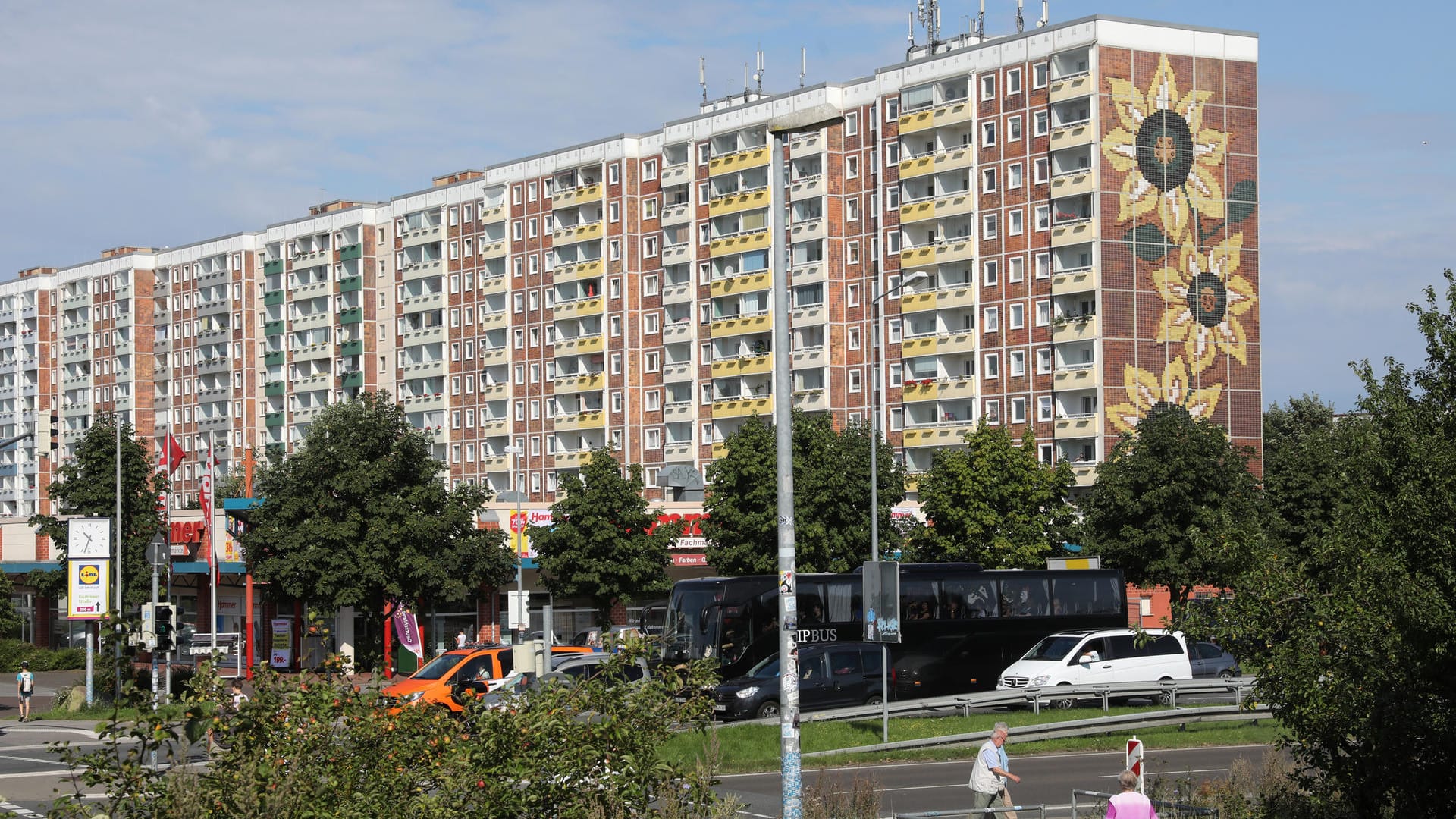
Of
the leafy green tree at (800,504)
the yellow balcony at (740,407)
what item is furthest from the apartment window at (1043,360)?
the leafy green tree at (800,504)

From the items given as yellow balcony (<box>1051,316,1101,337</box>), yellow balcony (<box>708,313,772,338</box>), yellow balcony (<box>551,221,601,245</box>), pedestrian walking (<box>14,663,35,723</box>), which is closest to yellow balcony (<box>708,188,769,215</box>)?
yellow balcony (<box>708,313,772,338</box>)

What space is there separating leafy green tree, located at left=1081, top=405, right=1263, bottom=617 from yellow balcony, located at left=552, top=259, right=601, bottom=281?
150ft

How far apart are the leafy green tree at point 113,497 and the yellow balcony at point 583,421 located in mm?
32583

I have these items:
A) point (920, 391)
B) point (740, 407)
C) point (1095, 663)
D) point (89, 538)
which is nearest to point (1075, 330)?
point (920, 391)

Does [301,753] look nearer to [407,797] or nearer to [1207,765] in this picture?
[407,797]

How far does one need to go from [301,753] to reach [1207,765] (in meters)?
18.5

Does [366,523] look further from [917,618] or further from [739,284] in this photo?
[739,284]

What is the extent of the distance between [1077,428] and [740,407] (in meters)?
21.7

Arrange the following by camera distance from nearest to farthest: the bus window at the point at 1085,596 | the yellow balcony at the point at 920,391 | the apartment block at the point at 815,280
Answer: the bus window at the point at 1085,596 → the apartment block at the point at 815,280 → the yellow balcony at the point at 920,391

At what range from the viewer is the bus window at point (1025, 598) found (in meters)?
42.2

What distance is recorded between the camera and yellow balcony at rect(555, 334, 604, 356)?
10138 cm

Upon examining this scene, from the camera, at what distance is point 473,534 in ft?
193

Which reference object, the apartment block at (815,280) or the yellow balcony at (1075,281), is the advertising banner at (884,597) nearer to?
the apartment block at (815,280)

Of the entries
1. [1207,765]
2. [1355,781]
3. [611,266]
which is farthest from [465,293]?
[1355,781]
